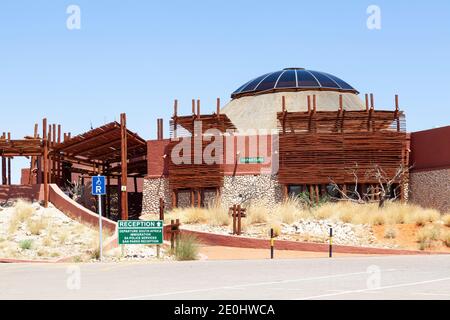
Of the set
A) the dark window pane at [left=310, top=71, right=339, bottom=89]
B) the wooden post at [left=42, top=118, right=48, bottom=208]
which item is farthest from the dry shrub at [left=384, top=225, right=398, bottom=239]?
the dark window pane at [left=310, top=71, right=339, bottom=89]

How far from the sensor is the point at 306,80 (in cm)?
5594

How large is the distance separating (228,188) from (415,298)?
32.3 metres

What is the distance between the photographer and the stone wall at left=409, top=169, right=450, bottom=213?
132ft

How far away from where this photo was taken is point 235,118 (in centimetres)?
5484

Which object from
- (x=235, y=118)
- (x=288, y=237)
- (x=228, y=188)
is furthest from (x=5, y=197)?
(x=235, y=118)

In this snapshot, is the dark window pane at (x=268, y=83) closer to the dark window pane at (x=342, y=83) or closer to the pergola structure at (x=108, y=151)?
the dark window pane at (x=342, y=83)

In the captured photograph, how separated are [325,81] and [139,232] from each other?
34048 mm

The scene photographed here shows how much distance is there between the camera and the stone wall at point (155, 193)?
45469 mm

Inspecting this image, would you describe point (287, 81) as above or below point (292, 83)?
above

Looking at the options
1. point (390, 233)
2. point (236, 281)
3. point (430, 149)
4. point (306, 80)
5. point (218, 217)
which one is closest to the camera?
point (236, 281)

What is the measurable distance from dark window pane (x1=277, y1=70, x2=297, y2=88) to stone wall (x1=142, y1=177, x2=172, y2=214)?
554 inches

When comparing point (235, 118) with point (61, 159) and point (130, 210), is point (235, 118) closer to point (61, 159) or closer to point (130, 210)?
point (130, 210)

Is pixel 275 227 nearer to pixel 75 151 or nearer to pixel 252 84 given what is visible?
pixel 75 151

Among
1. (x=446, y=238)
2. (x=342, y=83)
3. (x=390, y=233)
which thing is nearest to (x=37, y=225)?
(x=390, y=233)
